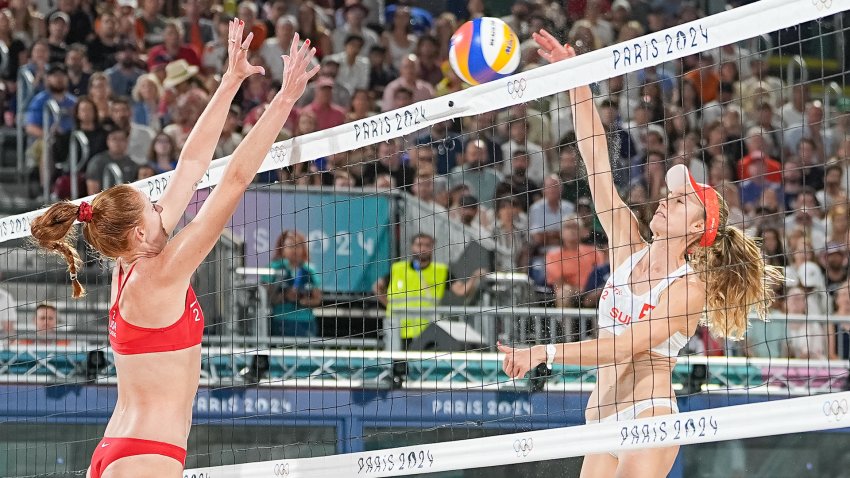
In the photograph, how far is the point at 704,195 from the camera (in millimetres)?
5000

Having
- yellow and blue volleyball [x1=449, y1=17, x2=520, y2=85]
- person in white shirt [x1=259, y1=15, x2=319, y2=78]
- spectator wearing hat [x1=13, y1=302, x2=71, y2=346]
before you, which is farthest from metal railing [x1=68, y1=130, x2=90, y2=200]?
yellow and blue volleyball [x1=449, y1=17, x2=520, y2=85]

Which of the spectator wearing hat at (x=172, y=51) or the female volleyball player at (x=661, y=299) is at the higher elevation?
the spectator wearing hat at (x=172, y=51)

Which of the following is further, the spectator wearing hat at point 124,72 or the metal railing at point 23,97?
the spectator wearing hat at point 124,72

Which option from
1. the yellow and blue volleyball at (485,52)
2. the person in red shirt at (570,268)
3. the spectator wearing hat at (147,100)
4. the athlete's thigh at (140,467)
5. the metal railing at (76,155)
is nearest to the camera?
the athlete's thigh at (140,467)

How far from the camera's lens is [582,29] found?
44.4 feet

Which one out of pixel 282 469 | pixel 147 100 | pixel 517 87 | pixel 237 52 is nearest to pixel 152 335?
pixel 237 52

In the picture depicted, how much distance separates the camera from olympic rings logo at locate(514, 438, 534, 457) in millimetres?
4816

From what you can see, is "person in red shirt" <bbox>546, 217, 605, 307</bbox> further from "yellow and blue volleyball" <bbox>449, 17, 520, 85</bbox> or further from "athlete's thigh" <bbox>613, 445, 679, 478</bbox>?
"athlete's thigh" <bbox>613, 445, 679, 478</bbox>

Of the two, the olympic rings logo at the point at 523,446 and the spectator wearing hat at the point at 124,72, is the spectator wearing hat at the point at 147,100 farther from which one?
the olympic rings logo at the point at 523,446

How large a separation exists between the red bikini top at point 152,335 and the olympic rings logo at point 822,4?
226cm

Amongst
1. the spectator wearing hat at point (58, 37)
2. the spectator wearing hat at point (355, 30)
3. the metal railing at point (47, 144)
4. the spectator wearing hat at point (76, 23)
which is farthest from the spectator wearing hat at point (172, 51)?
the spectator wearing hat at point (355, 30)

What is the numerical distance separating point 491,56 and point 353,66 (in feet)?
20.3

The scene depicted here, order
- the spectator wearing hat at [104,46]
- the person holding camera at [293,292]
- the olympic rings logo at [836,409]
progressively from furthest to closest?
the spectator wearing hat at [104,46]
the person holding camera at [293,292]
the olympic rings logo at [836,409]

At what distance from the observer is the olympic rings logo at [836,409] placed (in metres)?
4.02
